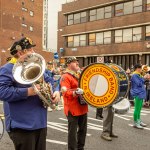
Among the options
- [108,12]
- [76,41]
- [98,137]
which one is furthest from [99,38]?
[98,137]

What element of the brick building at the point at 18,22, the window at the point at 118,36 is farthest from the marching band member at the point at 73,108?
the brick building at the point at 18,22

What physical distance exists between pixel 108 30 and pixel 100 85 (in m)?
33.0

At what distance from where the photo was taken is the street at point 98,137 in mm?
6703

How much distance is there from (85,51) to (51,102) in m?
37.0

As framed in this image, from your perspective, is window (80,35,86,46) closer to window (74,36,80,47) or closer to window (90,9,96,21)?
window (74,36,80,47)

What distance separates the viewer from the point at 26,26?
2119 inches

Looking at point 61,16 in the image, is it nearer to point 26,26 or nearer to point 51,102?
point 26,26

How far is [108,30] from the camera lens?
1473 inches

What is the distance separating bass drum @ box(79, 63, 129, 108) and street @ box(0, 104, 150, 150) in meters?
1.86

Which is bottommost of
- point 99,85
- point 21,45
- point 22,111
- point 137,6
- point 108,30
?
point 22,111

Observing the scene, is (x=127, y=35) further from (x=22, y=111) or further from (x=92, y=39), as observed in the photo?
(x=22, y=111)

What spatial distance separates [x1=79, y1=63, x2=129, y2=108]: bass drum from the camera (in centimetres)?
491

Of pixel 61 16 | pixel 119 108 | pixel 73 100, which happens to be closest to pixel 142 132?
pixel 119 108

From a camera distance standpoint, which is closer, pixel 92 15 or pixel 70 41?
pixel 92 15
